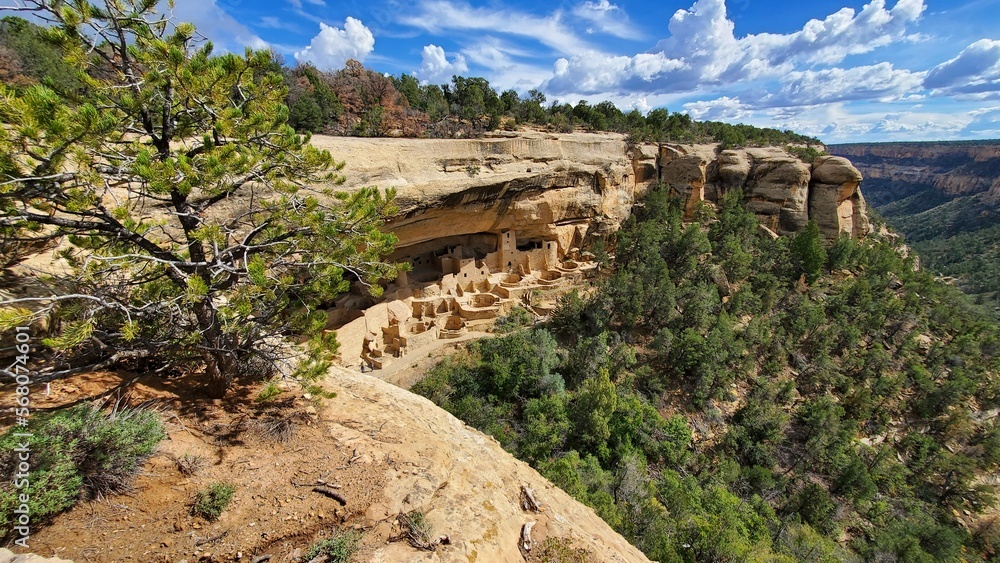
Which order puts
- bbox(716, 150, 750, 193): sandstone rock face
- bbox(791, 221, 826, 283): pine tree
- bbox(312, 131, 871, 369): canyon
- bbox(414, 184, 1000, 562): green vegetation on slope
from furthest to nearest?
1. bbox(716, 150, 750, 193): sandstone rock face
2. bbox(791, 221, 826, 283): pine tree
3. bbox(312, 131, 871, 369): canyon
4. bbox(414, 184, 1000, 562): green vegetation on slope

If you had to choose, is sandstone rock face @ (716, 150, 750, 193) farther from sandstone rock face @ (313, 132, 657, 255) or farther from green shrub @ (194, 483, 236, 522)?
green shrub @ (194, 483, 236, 522)

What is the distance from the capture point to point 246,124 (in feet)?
13.3

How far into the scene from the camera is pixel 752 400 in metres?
16.5

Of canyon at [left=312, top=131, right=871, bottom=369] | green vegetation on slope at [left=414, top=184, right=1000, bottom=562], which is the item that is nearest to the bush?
canyon at [left=312, top=131, right=871, bottom=369]

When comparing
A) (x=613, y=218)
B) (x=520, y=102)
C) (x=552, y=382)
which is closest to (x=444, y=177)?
(x=552, y=382)

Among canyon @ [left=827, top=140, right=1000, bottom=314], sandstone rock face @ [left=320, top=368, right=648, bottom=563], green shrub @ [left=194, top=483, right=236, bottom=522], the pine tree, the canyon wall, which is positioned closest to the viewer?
green shrub @ [left=194, top=483, right=236, bottom=522]

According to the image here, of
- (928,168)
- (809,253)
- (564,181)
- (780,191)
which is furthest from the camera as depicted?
(928,168)

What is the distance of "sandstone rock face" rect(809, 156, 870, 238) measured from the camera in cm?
2531

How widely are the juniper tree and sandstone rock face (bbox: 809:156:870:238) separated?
3025 centimetres

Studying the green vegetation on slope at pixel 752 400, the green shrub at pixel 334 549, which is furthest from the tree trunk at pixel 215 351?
the green vegetation on slope at pixel 752 400

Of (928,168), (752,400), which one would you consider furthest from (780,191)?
(928,168)

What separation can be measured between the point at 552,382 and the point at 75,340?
12.9 m

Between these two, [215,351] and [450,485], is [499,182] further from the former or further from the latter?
[450,485]

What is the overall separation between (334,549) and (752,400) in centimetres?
1791
